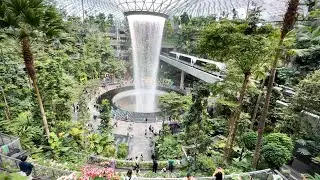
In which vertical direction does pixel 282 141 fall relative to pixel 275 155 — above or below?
above

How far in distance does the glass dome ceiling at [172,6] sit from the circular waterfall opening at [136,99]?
14.9 m

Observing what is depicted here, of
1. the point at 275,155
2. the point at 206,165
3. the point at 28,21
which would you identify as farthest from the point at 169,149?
the point at 28,21

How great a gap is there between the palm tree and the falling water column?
94.0 feet

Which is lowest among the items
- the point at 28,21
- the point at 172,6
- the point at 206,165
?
the point at 206,165

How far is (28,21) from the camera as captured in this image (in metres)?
7.60

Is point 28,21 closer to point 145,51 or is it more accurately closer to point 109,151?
point 109,151

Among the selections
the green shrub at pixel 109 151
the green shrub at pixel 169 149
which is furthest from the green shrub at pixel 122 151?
the green shrub at pixel 169 149

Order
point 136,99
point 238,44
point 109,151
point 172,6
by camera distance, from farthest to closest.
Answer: point 172,6, point 136,99, point 109,151, point 238,44

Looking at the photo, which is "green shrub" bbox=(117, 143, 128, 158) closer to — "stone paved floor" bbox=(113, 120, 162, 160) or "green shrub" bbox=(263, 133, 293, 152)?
"stone paved floor" bbox=(113, 120, 162, 160)

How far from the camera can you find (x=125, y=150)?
18.2 metres

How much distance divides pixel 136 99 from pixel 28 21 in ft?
100

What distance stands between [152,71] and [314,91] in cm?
3295

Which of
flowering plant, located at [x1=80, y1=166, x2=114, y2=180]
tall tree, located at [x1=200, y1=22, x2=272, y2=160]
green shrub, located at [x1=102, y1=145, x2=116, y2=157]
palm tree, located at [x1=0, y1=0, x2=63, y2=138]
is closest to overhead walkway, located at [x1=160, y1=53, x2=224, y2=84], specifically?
tall tree, located at [x1=200, y1=22, x2=272, y2=160]

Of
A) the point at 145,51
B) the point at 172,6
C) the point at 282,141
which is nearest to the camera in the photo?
the point at 282,141
